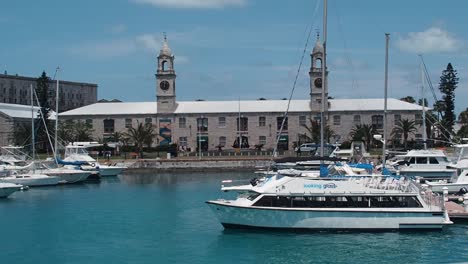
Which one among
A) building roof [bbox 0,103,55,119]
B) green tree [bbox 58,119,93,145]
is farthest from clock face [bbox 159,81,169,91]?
building roof [bbox 0,103,55,119]

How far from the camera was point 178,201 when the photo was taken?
171ft

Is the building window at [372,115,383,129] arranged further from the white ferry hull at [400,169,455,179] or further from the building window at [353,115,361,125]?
the white ferry hull at [400,169,455,179]

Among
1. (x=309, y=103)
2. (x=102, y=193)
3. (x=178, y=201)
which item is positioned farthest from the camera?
(x=309, y=103)

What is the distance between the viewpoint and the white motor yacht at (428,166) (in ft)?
172

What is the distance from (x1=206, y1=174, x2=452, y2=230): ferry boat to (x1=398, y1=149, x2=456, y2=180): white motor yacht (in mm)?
17257

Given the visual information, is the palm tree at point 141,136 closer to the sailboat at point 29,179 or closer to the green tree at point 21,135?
the green tree at point 21,135

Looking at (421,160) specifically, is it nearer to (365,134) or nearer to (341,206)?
(341,206)

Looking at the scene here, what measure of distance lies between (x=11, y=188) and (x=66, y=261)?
25680 millimetres

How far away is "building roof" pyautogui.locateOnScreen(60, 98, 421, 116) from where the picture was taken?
344ft

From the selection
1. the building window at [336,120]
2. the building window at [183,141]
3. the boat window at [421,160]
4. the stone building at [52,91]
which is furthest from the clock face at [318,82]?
the boat window at [421,160]

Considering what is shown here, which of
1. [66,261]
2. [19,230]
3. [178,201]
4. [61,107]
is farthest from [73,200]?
[61,107]

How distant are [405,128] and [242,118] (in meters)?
24.2

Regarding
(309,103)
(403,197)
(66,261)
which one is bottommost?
(66,261)

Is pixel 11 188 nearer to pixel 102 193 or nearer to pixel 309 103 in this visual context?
pixel 102 193
